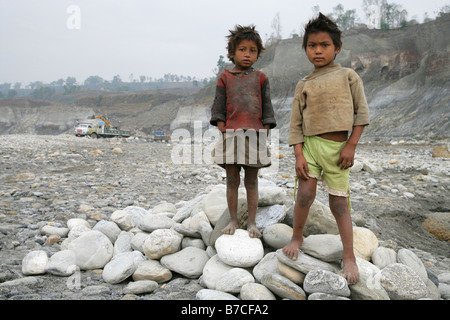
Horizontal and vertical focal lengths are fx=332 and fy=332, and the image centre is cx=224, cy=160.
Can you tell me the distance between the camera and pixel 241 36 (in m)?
2.51

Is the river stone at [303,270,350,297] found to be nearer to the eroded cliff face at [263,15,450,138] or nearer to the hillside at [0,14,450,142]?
the hillside at [0,14,450,142]

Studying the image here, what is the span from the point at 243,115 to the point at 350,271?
4.40ft

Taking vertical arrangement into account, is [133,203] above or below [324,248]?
below

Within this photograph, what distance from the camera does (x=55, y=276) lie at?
2.64 m

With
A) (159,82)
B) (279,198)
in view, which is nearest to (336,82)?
(279,198)

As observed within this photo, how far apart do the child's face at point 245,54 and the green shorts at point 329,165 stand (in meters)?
0.81

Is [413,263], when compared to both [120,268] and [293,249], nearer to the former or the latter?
[293,249]

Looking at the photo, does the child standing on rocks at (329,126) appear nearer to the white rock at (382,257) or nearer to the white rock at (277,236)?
the white rock at (277,236)

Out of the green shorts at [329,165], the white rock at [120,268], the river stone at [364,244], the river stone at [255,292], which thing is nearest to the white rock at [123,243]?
the white rock at [120,268]

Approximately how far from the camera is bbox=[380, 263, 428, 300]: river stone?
2.11 meters

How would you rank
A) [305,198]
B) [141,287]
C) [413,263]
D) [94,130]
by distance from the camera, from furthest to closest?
[94,130] < [413,263] < [141,287] < [305,198]

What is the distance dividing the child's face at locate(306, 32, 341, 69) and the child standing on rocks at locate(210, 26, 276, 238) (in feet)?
1.66

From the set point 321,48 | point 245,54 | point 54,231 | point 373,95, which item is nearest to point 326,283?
point 321,48
